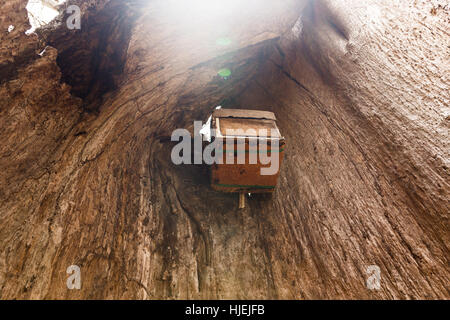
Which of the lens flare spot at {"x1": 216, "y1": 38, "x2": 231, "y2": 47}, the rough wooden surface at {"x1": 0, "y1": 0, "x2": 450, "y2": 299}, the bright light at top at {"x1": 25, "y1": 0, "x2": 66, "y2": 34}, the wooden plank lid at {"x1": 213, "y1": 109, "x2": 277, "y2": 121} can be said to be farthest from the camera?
the lens flare spot at {"x1": 216, "y1": 38, "x2": 231, "y2": 47}

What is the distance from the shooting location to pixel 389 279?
1521mm

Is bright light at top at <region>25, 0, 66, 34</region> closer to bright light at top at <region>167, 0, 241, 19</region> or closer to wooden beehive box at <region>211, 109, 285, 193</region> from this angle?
bright light at top at <region>167, 0, 241, 19</region>

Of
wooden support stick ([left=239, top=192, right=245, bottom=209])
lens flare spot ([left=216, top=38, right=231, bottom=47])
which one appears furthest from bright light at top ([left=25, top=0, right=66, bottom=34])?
wooden support stick ([left=239, top=192, right=245, bottom=209])

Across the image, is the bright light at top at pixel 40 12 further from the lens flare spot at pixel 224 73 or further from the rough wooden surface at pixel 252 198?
the lens flare spot at pixel 224 73

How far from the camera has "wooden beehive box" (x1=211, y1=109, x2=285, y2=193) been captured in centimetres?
193

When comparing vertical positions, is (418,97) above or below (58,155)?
above

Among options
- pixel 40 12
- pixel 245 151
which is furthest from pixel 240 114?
pixel 40 12

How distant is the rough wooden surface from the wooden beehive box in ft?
0.71

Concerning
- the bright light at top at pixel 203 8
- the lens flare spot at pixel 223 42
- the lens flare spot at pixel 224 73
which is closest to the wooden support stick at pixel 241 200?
the lens flare spot at pixel 224 73

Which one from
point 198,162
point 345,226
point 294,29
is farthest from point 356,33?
point 198,162

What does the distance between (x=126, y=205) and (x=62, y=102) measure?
3.82ft

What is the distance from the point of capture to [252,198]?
233 centimetres

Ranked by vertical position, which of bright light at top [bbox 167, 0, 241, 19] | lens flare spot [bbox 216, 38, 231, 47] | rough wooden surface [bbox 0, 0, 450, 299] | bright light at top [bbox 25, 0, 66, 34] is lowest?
rough wooden surface [bbox 0, 0, 450, 299]
